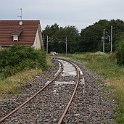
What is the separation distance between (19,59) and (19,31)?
39107 millimetres

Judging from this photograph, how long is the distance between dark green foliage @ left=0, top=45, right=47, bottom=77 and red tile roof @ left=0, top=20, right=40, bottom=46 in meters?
32.1

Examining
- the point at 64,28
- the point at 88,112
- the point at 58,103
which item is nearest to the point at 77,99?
the point at 58,103

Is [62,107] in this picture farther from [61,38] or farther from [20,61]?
[61,38]

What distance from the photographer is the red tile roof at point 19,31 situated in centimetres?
7171

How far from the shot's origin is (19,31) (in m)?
74.2

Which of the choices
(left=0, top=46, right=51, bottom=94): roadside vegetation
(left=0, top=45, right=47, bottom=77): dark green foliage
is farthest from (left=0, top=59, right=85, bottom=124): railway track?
(left=0, top=45, right=47, bottom=77): dark green foliage

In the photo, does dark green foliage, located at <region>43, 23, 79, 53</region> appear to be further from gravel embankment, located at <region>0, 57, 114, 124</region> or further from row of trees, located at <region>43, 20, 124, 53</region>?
gravel embankment, located at <region>0, 57, 114, 124</region>

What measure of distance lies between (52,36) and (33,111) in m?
118

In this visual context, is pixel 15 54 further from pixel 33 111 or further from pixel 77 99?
pixel 33 111

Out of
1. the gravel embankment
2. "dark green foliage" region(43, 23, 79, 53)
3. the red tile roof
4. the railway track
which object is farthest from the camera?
"dark green foliage" region(43, 23, 79, 53)

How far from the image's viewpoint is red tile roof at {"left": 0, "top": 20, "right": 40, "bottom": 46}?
2823 inches

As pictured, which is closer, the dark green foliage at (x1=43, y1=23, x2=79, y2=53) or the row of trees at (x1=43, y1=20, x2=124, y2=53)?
the row of trees at (x1=43, y1=20, x2=124, y2=53)

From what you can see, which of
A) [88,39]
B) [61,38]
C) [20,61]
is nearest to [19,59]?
[20,61]

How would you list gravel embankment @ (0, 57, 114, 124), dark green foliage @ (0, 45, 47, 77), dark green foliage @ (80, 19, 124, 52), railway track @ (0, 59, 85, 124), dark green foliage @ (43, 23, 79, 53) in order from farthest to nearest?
1. dark green foliage @ (43, 23, 79, 53)
2. dark green foliage @ (80, 19, 124, 52)
3. dark green foliage @ (0, 45, 47, 77)
4. gravel embankment @ (0, 57, 114, 124)
5. railway track @ (0, 59, 85, 124)
